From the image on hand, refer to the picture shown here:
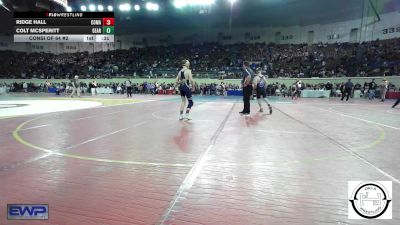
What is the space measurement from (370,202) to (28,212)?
3.37 m

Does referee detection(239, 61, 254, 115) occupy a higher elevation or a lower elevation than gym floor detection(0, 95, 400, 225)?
higher

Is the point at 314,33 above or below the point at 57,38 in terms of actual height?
above

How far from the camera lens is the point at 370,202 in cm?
310

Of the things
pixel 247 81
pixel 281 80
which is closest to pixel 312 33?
pixel 281 80

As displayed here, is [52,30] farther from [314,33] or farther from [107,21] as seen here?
[314,33]

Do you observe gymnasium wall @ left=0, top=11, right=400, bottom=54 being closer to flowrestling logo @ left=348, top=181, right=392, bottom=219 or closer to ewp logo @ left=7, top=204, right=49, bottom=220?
flowrestling logo @ left=348, top=181, right=392, bottom=219

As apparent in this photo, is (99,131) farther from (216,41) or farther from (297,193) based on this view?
(216,41)

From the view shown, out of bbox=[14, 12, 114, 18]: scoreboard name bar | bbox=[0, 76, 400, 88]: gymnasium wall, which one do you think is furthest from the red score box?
bbox=[0, 76, 400, 88]: gymnasium wall

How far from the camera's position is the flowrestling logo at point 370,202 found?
9.61 feet

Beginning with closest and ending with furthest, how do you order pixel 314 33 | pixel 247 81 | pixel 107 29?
pixel 247 81, pixel 107 29, pixel 314 33
